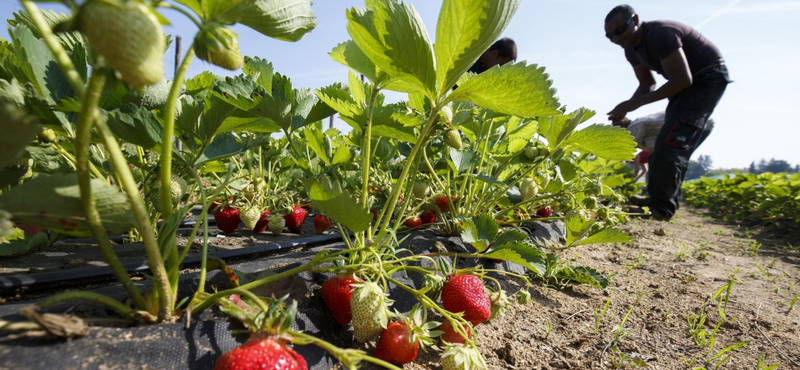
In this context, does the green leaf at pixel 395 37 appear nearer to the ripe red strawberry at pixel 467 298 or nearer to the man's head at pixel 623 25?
the ripe red strawberry at pixel 467 298

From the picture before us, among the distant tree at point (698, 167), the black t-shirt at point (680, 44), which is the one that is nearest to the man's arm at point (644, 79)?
the black t-shirt at point (680, 44)

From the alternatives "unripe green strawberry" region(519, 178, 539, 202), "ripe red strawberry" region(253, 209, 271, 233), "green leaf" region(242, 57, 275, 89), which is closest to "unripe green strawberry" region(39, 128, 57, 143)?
"green leaf" region(242, 57, 275, 89)

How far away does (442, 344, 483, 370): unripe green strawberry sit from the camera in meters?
0.63

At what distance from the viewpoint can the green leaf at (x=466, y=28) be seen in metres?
0.57

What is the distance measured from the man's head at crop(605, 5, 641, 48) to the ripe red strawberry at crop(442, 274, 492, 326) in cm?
344

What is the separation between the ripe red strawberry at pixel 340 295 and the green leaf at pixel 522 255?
318 millimetres

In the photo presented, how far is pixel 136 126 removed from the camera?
0.61m

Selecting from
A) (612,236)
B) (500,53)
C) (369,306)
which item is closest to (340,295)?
(369,306)

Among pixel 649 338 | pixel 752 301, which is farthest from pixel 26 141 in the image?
pixel 752 301

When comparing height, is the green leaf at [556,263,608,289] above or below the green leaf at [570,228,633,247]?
below

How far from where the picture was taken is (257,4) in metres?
0.44

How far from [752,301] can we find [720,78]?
8.04 feet

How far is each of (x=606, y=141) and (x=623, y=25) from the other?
9.43 feet

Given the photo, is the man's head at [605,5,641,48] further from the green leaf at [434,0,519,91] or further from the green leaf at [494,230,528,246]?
the green leaf at [434,0,519,91]
